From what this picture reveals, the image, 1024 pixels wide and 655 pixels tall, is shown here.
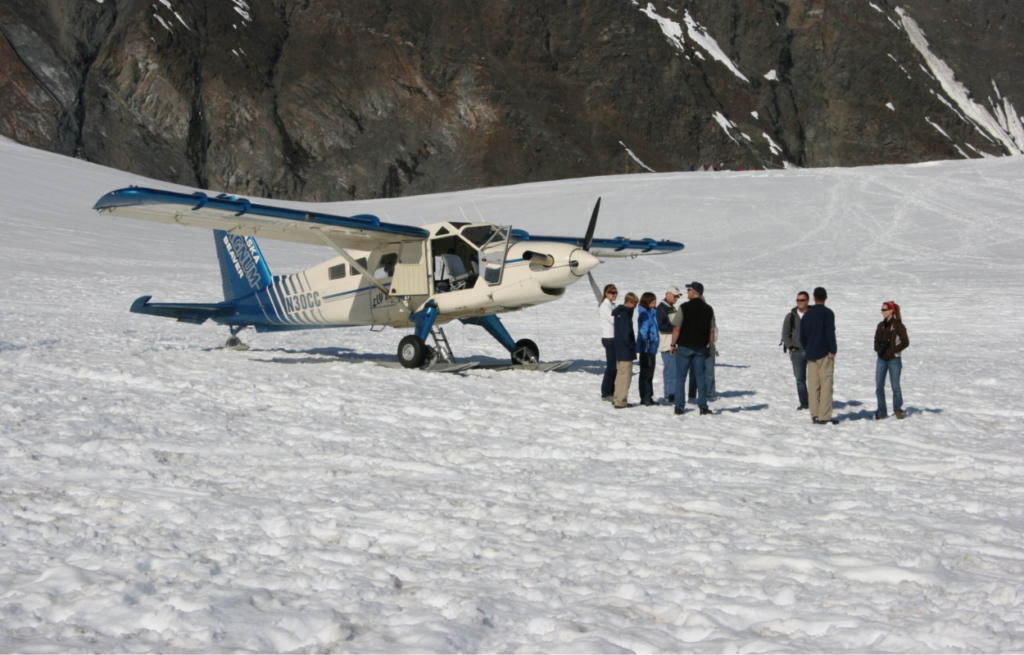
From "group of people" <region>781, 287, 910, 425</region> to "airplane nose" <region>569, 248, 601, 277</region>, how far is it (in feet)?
8.86

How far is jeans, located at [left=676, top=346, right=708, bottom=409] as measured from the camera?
34.8 ft

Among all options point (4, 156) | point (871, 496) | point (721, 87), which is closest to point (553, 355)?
point (871, 496)

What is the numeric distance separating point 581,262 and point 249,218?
16.7 feet

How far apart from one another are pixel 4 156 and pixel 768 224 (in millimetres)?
38671

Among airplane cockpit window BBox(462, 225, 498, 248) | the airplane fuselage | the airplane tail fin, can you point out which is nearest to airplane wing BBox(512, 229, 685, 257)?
airplane cockpit window BBox(462, 225, 498, 248)

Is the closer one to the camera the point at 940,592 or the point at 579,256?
the point at 940,592

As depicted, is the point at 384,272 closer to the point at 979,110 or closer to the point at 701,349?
the point at 701,349

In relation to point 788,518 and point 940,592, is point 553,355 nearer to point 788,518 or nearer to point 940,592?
point 788,518

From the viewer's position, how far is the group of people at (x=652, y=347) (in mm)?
10734

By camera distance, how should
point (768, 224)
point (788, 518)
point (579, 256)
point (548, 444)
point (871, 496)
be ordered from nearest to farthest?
point (788, 518) < point (871, 496) < point (548, 444) < point (579, 256) < point (768, 224)

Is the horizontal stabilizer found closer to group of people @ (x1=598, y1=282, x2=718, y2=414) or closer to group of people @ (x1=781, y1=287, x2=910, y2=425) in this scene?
group of people @ (x1=598, y1=282, x2=718, y2=414)

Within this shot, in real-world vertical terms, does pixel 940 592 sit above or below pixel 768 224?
below

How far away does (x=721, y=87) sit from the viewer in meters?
109

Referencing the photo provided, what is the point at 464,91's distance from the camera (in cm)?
9512
